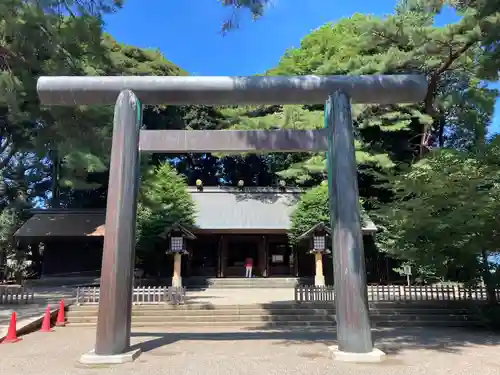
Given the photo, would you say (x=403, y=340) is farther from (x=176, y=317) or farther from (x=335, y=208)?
(x=176, y=317)

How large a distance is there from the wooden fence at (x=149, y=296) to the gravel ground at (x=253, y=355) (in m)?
3.31

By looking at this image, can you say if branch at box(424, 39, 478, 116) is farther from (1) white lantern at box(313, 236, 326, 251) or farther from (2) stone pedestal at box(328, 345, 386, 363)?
(2) stone pedestal at box(328, 345, 386, 363)

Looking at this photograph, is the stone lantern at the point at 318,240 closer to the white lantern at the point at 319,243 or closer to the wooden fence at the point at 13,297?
the white lantern at the point at 319,243

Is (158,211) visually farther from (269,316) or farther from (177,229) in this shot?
(269,316)

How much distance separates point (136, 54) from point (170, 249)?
1826cm

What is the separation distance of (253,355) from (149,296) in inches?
304

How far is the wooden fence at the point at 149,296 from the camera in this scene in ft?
46.1

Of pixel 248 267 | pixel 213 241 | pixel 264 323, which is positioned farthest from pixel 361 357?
pixel 213 241

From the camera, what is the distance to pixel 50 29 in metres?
13.6

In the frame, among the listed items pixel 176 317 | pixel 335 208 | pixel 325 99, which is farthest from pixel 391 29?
pixel 176 317

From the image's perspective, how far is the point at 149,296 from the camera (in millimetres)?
14297

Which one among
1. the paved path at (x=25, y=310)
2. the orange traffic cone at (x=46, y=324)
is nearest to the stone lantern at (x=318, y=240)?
the paved path at (x=25, y=310)

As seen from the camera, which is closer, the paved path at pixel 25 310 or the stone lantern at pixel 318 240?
the paved path at pixel 25 310

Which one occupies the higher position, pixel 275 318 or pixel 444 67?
pixel 444 67
